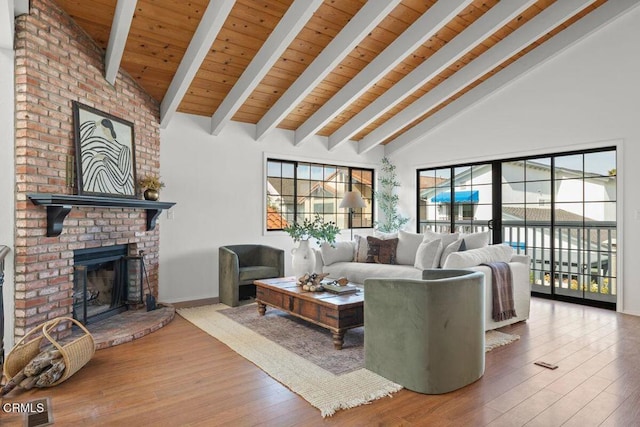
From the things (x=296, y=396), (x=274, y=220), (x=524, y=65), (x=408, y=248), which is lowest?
(x=296, y=396)

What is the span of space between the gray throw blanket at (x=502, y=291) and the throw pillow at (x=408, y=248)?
1.27 m

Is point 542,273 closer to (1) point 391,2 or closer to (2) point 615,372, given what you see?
(2) point 615,372

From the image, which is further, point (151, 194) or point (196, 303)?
point (196, 303)

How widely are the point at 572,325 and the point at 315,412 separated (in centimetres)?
319

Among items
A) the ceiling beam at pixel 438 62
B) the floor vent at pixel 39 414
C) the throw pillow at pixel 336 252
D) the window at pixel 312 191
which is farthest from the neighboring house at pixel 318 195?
the floor vent at pixel 39 414

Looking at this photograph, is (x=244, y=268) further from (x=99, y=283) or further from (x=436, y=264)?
(x=436, y=264)

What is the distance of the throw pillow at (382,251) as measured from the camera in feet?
17.3

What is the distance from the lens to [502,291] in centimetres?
397

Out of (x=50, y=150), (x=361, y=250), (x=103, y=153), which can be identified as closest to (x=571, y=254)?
(x=361, y=250)

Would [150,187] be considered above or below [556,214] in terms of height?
above

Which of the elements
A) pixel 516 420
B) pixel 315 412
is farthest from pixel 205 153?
pixel 516 420

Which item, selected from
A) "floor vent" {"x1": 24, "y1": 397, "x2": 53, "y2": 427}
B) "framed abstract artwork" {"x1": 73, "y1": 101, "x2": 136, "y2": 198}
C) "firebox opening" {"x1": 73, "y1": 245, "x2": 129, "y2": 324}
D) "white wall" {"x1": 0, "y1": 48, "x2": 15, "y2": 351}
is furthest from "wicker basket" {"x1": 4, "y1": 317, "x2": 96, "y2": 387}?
"framed abstract artwork" {"x1": 73, "y1": 101, "x2": 136, "y2": 198}

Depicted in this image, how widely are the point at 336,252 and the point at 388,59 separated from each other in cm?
251

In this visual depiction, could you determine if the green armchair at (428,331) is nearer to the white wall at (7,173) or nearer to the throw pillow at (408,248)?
the throw pillow at (408,248)
